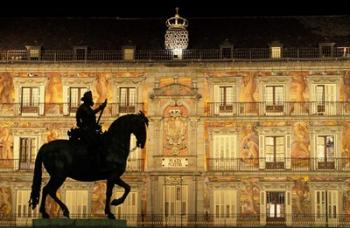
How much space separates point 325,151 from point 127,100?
12635 mm

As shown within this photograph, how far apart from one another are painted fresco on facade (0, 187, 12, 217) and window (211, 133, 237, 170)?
1261cm

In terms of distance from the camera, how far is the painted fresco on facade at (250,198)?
51812 mm

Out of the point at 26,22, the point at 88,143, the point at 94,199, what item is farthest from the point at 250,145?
the point at 88,143

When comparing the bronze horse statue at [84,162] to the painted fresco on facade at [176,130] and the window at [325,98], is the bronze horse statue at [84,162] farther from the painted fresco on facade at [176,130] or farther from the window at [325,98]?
the window at [325,98]

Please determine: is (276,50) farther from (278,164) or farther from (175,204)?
(175,204)

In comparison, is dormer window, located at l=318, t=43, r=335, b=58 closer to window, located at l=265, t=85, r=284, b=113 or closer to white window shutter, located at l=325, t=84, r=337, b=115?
white window shutter, located at l=325, t=84, r=337, b=115

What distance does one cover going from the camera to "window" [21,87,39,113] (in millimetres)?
53875

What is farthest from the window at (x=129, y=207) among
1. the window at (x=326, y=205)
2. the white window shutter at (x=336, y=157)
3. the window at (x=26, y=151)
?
the white window shutter at (x=336, y=157)

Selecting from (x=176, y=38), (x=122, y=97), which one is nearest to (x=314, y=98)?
(x=176, y=38)

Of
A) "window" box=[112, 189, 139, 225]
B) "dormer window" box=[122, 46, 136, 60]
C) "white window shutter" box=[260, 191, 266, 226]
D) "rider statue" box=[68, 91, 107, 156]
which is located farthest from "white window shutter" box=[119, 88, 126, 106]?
"rider statue" box=[68, 91, 107, 156]

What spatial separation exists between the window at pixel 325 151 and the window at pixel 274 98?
3.14m

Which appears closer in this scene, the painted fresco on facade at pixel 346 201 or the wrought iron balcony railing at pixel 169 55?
the painted fresco on facade at pixel 346 201

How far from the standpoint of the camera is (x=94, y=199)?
52.5 meters

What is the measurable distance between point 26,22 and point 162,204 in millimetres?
15892
